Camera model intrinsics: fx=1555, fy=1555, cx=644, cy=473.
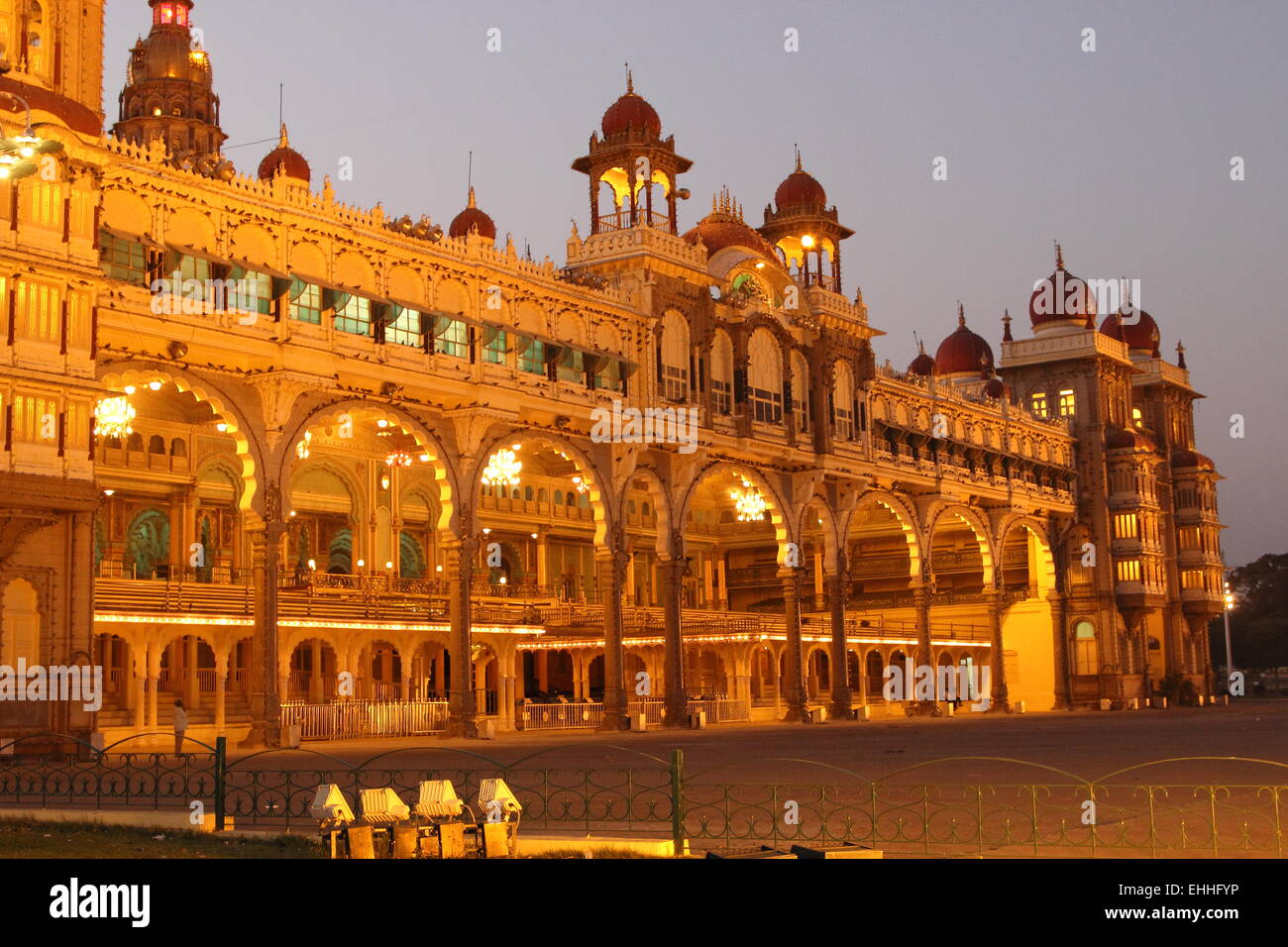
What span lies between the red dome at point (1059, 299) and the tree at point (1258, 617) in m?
48.5

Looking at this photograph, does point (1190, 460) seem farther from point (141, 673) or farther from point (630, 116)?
point (141, 673)

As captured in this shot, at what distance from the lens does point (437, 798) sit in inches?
641

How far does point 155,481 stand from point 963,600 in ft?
145

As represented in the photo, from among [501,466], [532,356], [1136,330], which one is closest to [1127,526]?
[1136,330]

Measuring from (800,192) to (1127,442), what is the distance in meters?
29.5

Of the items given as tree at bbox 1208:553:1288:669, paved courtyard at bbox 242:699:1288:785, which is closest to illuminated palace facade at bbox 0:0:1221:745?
paved courtyard at bbox 242:699:1288:785

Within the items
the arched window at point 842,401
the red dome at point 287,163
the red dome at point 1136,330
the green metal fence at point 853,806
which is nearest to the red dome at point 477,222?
the red dome at point 287,163

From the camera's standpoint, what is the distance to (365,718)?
138 feet

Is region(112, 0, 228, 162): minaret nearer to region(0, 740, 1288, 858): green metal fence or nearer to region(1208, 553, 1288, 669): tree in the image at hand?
region(0, 740, 1288, 858): green metal fence

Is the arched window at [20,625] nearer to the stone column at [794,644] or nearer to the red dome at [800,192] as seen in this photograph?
the stone column at [794,644]

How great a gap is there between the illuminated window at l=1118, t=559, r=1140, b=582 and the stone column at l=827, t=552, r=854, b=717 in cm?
2642

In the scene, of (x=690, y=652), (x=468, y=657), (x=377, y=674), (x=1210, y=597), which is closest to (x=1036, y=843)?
(x=468, y=657)

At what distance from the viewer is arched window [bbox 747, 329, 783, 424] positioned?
52812 mm

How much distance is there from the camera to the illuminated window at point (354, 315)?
38.4 meters
